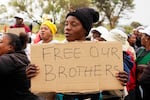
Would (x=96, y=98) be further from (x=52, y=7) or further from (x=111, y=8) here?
(x=111, y=8)

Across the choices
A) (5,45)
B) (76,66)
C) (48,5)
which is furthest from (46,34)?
(48,5)

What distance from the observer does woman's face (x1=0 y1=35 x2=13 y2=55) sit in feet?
14.2

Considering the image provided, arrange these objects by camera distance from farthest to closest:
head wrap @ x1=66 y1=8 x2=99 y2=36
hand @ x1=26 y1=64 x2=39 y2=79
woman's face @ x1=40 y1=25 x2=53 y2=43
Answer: woman's face @ x1=40 y1=25 x2=53 y2=43 < head wrap @ x1=66 y1=8 x2=99 y2=36 < hand @ x1=26 y1=64 x2=39 y2=79

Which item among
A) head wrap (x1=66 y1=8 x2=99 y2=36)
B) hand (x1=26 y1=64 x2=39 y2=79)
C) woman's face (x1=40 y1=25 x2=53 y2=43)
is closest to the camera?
hand (x1=26 y1=64 x2=39 y2=79)

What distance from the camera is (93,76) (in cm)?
331

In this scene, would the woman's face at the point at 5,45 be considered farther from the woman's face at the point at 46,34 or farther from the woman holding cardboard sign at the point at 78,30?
the woman's face at the point at 46,34

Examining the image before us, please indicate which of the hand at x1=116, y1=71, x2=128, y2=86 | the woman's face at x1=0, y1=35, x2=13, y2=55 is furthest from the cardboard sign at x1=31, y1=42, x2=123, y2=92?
the woman's face at x1=0, y1=35, x2=13, y2=55

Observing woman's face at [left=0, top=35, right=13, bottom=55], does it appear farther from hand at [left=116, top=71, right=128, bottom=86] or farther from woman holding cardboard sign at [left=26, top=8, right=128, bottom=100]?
hand at [left=116, top=71, right=128, bottom=86]

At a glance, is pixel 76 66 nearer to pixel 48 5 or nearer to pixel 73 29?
pixel 73 29

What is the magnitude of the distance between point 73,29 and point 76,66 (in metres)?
0.29

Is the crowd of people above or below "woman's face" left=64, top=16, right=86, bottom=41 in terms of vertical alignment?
below

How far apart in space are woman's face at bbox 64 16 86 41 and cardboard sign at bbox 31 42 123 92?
7 centimetres

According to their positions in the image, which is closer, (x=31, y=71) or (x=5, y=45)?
(x=31, y=71)

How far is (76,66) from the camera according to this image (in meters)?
3.32
